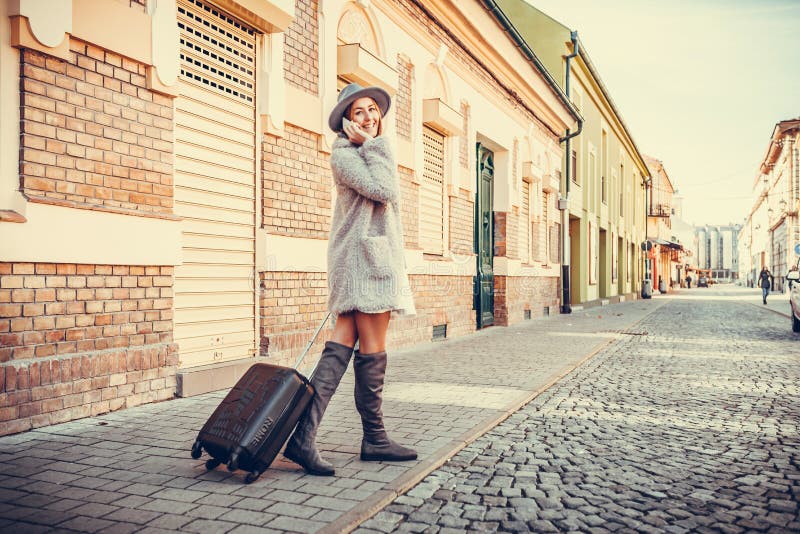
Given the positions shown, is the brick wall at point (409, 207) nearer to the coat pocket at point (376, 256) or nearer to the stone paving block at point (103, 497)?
the coat pocket at point (376, 256)

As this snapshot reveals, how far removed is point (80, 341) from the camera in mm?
4508

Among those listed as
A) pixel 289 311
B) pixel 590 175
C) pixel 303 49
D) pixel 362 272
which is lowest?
pixel 289 311

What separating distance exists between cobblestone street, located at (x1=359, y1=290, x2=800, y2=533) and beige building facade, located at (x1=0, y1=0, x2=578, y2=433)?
2.59 metres

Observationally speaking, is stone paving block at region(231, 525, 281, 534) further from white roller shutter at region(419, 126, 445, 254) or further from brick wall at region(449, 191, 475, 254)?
brick wall at region(449, 191, 475, 254)

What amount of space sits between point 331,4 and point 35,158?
4.53 metres

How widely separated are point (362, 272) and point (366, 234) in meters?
0.21

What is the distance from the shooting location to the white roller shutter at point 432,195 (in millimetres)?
10734

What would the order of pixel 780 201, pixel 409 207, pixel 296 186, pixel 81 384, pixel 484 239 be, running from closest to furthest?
1. pixel 81 384
2. pixel 296 186
3. pixel 409 207
4. pixel 484 239
5. pixel 780 201

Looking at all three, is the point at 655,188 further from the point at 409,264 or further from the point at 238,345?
the point at 238,345

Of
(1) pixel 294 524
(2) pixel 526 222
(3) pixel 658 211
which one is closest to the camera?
(1) pixel 294 524

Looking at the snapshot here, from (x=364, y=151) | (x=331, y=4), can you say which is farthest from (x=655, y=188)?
(x=364, y=151)

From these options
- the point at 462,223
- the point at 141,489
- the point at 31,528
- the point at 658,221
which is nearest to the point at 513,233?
the point at 462,223

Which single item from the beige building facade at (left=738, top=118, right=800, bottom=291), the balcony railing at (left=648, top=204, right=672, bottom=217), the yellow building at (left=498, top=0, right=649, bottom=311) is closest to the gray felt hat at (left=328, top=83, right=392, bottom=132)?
the yellow building at (left=498, top=0, right=649, bottom=311)

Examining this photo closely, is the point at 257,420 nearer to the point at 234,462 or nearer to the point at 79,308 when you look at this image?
the point at 234,462
